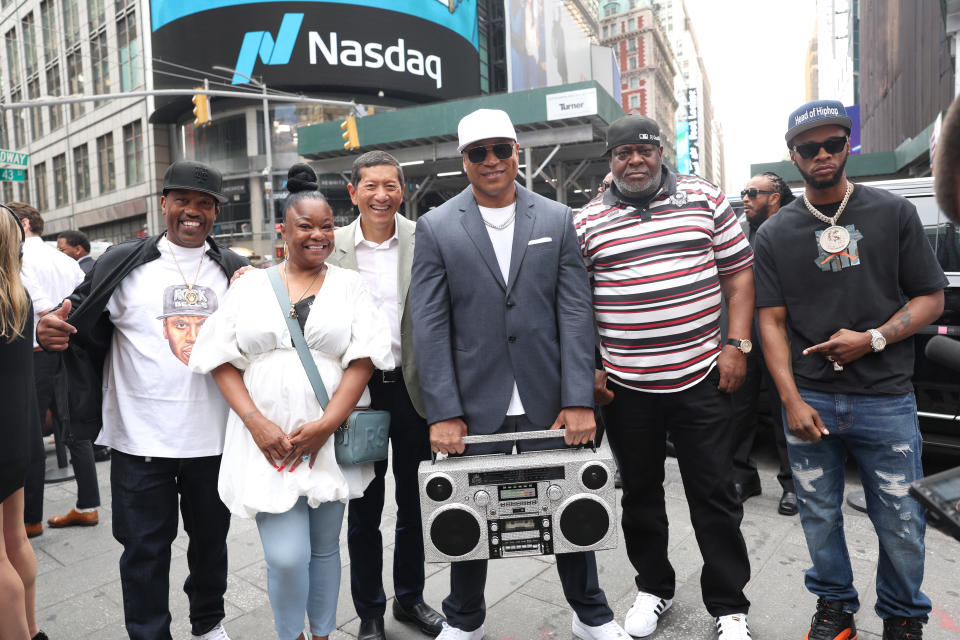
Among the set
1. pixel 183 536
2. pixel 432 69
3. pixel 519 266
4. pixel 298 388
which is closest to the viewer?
pixel 298 388

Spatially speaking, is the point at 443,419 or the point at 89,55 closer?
the point at 443,419

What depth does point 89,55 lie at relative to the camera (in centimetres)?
3794

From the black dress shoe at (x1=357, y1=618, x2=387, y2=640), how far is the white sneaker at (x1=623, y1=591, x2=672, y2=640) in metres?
1.12

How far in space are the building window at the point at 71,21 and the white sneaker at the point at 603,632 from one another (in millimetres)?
47390

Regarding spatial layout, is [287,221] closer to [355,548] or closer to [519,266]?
[519,266]

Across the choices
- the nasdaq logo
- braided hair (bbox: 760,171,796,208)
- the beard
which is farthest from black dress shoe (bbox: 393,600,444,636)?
the nasdaq logo

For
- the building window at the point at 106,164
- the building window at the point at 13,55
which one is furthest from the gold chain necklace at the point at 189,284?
the building window at the point at 13,55

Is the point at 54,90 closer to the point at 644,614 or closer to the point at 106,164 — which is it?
the point at 106,164

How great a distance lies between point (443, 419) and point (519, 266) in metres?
0.69

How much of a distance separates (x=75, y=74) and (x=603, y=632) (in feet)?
156

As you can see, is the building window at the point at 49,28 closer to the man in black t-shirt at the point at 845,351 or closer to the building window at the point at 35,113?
the building window at the point at 35,113

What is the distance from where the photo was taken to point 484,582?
273 centimetres

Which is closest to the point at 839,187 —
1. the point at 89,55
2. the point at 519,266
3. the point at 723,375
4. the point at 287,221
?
the point at 723,375

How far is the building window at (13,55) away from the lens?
147ft
